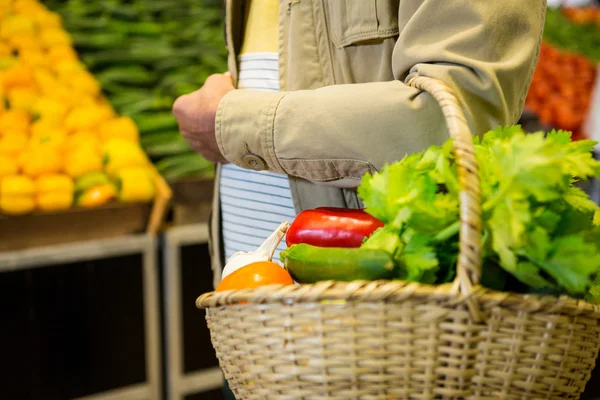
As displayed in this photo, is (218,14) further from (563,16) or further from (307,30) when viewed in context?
(563,16)

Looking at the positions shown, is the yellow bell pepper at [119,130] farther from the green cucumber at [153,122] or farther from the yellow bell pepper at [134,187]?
the yellow bell pepper at [134,187]

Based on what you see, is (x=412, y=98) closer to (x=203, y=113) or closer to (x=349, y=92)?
(x=349, y=92)

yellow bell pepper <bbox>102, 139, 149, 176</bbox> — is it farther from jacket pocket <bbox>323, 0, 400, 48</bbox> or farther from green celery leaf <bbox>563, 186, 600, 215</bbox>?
green celery leaf <bbox>563, 186, 600, 215</bbox>

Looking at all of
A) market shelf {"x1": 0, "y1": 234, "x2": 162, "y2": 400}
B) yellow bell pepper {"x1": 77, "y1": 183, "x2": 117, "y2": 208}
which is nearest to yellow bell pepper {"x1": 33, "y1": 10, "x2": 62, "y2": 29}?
yellow bell pepper {"x1": 77, "y1": 183, "x2": 117, "y2": 208}

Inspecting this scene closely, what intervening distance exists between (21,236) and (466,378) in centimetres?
156

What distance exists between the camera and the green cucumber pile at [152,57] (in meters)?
2.25

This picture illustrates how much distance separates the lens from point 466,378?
587 millimetres

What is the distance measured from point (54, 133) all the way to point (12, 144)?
142 mm

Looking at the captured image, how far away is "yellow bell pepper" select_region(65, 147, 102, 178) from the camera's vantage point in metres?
1.83

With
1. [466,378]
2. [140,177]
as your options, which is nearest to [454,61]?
[466,378]

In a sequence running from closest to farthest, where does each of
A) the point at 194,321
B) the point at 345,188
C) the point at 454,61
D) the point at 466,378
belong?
the point at 466,378
the point at 454,61
the point at 345,188
the point at 194,321

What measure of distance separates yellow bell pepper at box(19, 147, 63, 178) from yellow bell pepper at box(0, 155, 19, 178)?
0.09 ft

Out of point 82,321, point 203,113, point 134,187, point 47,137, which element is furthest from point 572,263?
point 47,137

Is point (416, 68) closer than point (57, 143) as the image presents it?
Yes
